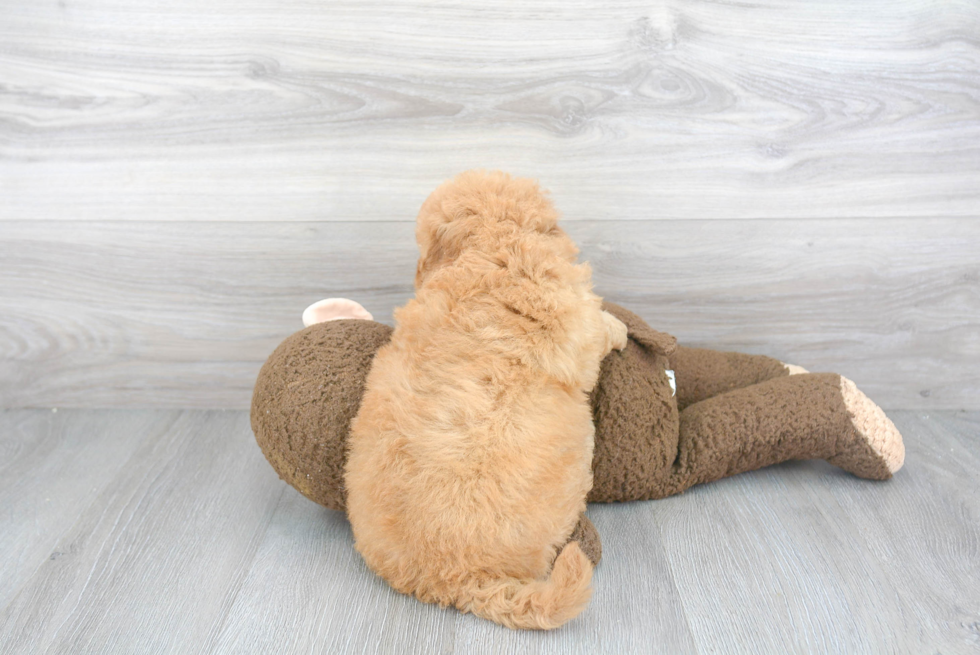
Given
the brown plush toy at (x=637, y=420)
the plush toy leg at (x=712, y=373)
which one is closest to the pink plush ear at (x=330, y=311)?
the brown plush toy at (x=637, y=420)

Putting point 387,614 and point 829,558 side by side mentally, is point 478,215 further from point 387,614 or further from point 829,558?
point 829,558

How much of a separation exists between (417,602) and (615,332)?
1.35 feet

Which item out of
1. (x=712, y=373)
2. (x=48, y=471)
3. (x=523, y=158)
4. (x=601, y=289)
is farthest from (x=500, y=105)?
(x=48, y=471)

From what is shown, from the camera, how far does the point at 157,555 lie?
0.94m

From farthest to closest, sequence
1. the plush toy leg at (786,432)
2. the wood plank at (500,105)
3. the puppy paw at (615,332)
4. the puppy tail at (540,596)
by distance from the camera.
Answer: the wood plank at (500,105)
the plush toy leg at (786,432)
the puppy paw at (615,332)
the puppy tail at (540,596)

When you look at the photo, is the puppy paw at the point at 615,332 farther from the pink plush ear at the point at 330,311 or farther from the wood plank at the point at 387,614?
the pink plush ear at the point at 330,311

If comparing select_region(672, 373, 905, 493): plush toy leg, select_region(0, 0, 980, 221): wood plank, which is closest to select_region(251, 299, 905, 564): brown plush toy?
select_region(672, 373, 905, 493): plush toy leg

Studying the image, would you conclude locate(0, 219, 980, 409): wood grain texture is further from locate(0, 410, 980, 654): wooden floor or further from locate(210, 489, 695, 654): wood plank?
locate(210, 489, 695, 654): wood plank

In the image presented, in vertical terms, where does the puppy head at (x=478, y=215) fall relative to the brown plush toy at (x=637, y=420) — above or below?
above

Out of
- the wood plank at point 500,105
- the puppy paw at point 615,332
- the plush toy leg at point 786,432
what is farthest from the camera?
the wood plank at point 500,105

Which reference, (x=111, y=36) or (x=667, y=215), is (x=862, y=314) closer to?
(x=667, y=215)

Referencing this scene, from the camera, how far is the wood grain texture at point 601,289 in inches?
47.3

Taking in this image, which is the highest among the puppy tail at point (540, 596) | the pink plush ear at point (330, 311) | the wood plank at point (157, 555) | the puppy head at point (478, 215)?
the puppy head at point (478, 215)

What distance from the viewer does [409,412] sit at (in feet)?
2.51
